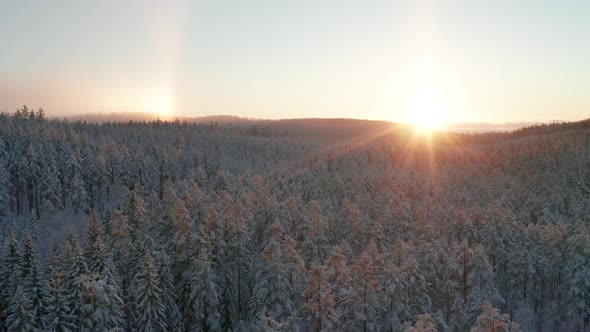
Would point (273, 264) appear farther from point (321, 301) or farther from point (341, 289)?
point (321, 301)

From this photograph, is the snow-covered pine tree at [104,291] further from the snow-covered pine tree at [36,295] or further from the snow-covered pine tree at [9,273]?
the snow-covered pine tree at [9,273]

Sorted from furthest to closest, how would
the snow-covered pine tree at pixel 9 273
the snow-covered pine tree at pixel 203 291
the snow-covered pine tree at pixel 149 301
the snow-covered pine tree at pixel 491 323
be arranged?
the snow-covered pine tree at pixel 203 291 < the snow-covered pine tree at pixel 9 273 < the snow-covered pine tree at pixel 149 301 < the snow-covered pine tree at pixel 491 323

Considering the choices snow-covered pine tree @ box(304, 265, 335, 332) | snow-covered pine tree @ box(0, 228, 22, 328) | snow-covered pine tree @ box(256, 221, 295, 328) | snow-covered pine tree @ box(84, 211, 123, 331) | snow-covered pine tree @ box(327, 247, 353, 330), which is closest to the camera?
snow-covered pine tree @ box(304, 265, 335, 332)

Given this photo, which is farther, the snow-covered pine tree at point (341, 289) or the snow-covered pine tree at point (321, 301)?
the snow-covered pine tree at point (341, 289)

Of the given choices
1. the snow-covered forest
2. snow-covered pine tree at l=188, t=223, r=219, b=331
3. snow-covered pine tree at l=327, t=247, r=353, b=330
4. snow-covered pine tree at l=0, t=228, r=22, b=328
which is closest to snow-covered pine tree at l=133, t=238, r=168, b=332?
the snow-covered forest

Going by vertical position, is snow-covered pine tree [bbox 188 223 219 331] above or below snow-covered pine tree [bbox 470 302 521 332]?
below

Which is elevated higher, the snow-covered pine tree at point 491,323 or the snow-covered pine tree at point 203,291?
the snow-covered pine tree at point 491,323

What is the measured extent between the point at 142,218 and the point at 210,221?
→ 12.1m

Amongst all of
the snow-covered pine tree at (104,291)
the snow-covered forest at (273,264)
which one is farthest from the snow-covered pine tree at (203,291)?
the snow-covered pine tree at (104,291)

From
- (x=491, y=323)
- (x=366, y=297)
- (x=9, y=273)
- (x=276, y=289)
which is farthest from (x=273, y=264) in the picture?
(x=9, y=273)

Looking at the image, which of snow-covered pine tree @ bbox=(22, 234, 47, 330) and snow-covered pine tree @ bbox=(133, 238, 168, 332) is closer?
snow-covered pine tree @ bbox=(22, 234, 47, 330)

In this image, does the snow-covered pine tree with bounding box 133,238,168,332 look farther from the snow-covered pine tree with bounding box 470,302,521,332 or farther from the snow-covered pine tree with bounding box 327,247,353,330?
the snow-covered pine tree with bounding box 470,302,521,332

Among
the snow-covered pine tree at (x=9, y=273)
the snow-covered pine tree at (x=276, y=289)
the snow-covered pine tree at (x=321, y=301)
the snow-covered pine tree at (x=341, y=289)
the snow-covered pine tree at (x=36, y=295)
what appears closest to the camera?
the snow-covered pine tree at (x=321, y=301)

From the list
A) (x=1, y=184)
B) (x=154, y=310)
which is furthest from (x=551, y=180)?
(x=1, y=184)
